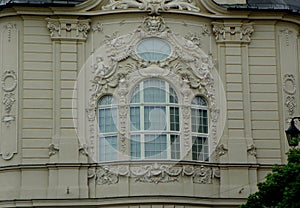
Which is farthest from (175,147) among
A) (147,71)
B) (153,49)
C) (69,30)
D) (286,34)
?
(286,34)

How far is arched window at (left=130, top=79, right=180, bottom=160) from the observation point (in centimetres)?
3180

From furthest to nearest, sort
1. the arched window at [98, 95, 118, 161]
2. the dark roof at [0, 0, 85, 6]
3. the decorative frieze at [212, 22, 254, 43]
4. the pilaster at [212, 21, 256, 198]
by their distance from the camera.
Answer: the decorative frieze at [212, 22, 254, 43], the dark roof at [0, 0, 85, 6], the pilaster at [212, 21, 256, 198], the arched window at [98, 95, 118, 161]

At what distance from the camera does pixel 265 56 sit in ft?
110

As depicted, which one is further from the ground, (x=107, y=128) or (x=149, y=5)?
(x=149, y=5)

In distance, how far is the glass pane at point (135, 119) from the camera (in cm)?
3195

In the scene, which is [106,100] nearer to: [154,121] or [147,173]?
[154,121]

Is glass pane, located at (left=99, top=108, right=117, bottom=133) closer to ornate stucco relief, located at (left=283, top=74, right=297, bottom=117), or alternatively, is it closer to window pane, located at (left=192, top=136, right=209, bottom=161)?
window pane, located at (left=192, top=136, right=209, bottom=161)

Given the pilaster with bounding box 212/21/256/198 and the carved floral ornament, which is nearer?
the pilaster with bounding box 212/21/256/198

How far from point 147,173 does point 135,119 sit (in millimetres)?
1864

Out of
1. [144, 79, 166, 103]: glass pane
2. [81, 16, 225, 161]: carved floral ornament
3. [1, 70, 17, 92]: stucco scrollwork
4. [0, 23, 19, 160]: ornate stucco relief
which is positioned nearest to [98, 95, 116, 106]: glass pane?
[81, 16, 225, 161]: carved floral ornament

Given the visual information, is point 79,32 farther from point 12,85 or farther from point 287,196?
point 287,196

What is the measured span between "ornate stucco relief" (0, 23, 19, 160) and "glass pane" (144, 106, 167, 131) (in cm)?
432

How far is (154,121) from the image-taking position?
3198 cm

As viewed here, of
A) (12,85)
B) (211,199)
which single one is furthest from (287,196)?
(12,85)
